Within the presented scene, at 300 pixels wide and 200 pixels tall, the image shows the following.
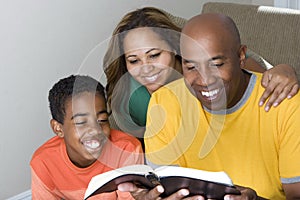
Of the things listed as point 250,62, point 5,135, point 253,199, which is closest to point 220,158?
point 253,199

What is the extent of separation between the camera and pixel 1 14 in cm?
233

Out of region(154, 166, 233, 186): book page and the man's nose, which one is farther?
the man's nose

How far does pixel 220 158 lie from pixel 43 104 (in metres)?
1.11

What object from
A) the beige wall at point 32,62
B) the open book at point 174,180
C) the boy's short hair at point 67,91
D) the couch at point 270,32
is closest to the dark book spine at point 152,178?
the open book at point 174,180

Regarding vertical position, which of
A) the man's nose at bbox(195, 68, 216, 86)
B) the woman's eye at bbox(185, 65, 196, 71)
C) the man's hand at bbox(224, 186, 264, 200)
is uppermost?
the woman's eye at bbox(185, 65, 196, 71)

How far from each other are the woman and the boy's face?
0.13 metres

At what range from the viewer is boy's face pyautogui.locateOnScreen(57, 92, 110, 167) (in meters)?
1.93

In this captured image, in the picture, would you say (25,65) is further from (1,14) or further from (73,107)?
(73,107)

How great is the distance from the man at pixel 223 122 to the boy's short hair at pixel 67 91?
34cm

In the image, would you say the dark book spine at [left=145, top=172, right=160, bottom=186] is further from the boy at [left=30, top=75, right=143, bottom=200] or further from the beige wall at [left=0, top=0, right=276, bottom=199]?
the beige wall at [left=0, top=0, right=276, bottom=199]

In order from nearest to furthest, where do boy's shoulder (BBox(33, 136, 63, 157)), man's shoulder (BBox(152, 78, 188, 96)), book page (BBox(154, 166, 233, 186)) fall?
book page (BBox(154, 166, 233, 186)) → man's shoulder (BBox(152, 78, 188, 96)) → boy's shoulder (BBox(33, 136, 63, 157))

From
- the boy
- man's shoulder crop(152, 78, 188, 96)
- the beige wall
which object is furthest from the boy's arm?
man's shoulder crop(152, 78, 188, 96)

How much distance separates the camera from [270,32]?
2.15m

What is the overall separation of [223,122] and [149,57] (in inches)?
18.8
